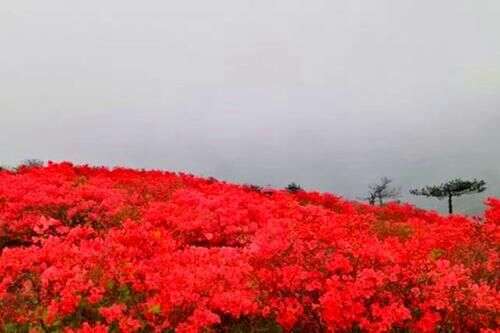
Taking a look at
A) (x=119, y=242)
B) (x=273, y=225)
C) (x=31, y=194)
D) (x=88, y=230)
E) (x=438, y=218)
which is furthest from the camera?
(x=438, y=218)

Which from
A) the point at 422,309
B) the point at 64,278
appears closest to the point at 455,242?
the point at 422,309

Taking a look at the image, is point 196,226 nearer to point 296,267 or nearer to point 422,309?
point 296,267

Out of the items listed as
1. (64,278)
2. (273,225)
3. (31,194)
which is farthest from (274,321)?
(31,194)

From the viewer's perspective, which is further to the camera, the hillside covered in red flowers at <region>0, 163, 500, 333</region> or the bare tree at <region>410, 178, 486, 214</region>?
the bare tree at <region>410, 178, 486, 214</region>

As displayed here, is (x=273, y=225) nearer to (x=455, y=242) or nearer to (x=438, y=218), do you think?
(x=455, y=242)

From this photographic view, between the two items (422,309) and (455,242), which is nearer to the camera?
(422,309)

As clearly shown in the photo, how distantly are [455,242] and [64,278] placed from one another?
777 centimetres

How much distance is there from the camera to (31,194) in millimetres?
17000

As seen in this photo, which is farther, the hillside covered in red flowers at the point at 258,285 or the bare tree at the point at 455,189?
the bare tree at the point at 455,189

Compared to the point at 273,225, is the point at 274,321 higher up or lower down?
lower down

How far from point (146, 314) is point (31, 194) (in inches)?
346

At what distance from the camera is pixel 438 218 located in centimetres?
2391

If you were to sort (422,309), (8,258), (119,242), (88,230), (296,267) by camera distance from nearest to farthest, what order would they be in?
(422,309) < (296,267) < (8,258) < (119,242) < (88,230)

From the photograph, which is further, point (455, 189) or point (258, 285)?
point (455, 189)
